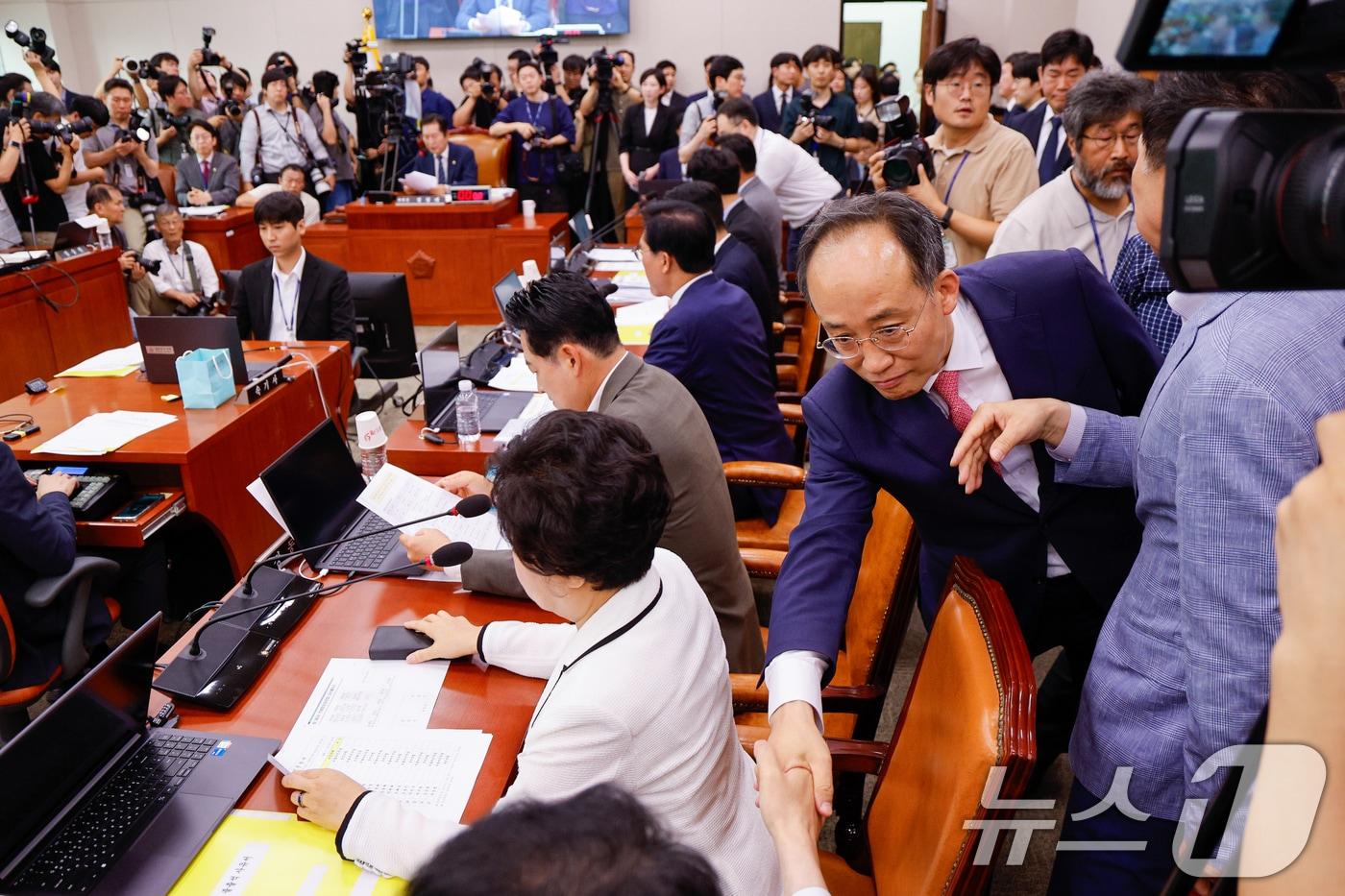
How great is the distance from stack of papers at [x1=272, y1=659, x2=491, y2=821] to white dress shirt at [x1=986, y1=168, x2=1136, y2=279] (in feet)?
6.20

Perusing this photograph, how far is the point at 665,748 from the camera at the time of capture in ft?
4.11

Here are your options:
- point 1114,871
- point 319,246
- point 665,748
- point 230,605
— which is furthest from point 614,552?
point 319,246

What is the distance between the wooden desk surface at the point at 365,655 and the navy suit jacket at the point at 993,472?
48 cm

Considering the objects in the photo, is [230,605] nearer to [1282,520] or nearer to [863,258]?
[863,258]

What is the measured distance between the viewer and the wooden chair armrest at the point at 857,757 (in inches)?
61.7

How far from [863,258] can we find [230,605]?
1417 mm

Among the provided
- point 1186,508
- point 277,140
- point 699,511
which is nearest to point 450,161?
point 277,140

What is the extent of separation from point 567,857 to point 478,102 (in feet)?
28.9

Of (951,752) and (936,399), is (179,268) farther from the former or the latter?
(951,752)

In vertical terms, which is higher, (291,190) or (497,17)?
(497,17)

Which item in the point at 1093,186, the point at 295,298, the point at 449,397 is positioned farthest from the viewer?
the point at 295,298

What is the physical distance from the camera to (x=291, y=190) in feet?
21.0

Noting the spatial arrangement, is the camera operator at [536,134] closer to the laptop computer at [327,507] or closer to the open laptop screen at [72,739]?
the laptop computer at [327,507]

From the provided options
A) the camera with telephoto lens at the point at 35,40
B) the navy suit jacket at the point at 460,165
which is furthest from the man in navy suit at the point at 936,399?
the camera with telephoto lens at the point at 35,40
